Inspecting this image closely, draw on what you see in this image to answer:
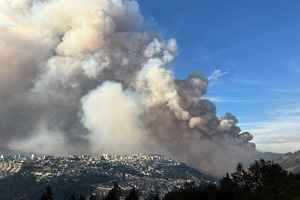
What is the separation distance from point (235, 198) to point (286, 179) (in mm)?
23822

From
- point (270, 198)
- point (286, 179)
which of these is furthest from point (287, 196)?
point (286, 179)

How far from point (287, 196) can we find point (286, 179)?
32.4 meters

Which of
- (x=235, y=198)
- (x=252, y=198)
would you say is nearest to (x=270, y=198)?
(x=252, y=198)

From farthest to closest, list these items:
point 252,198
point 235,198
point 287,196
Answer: point 235,198 → point 252,198 → point 287,196

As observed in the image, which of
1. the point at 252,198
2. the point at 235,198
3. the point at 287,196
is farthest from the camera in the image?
the point at 235,198

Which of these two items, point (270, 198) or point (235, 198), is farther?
point (235, 198)

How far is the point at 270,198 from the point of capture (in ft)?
565

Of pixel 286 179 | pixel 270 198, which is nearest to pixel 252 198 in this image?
pixel 270 198

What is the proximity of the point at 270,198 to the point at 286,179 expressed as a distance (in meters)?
26.5

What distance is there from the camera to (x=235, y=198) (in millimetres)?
193500

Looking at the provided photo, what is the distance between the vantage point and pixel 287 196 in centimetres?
16388

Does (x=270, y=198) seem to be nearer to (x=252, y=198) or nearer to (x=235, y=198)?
(x=252, y=198)

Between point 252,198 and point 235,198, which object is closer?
point 252,198

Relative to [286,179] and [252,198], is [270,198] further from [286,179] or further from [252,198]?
[286,179]
